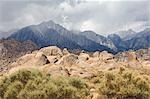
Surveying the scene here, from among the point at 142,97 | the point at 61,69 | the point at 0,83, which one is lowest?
the point at 61,69

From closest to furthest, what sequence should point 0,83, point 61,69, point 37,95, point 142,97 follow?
point 37,95
point 0,83
point 142,97
point 61,69

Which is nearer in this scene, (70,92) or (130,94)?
(70,92)

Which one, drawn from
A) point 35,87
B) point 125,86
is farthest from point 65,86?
point 125,86

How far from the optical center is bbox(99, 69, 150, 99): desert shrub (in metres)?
95.2

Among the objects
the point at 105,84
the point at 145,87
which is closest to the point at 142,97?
the point at 145,87

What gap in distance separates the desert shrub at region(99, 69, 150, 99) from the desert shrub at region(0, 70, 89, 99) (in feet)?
27.0

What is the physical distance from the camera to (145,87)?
96500 millimetres

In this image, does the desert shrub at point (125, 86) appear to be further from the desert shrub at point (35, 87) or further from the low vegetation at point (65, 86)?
the desert shrub at point (35, 87)

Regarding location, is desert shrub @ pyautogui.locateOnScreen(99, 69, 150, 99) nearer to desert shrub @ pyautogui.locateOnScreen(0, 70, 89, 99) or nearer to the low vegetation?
the low vegetation

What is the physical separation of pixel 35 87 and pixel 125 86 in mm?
23114

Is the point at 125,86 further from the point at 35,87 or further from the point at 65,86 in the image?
the point at 35,87

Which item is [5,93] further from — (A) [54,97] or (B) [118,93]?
(B) [118,93]

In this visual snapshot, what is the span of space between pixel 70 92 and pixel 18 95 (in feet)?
38.4

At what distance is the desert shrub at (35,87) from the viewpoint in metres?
85.0
